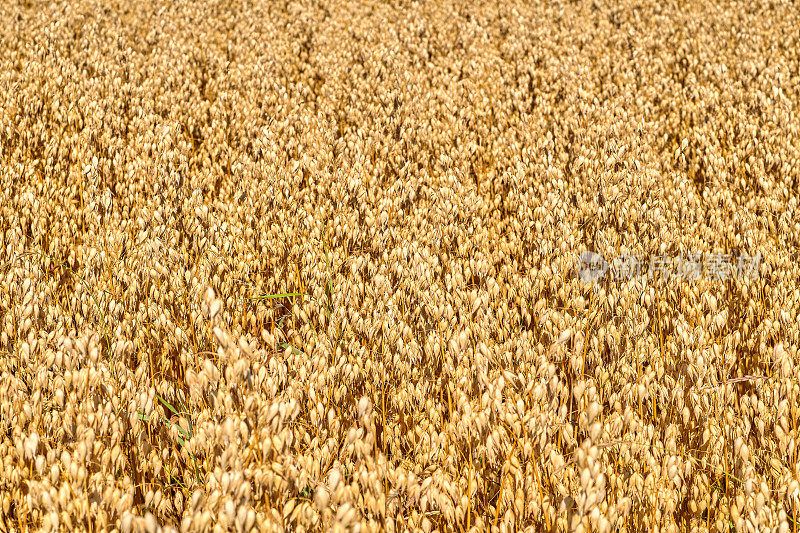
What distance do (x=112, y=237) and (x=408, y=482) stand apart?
2303 millimetres

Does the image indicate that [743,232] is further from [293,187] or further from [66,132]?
[66,132]

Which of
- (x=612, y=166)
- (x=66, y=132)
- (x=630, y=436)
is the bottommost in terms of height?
(x=630, y=436)

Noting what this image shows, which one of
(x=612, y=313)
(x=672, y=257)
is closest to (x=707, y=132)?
(x=672, y=257)

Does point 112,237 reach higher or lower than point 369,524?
higher

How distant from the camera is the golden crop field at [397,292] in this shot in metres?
2.01

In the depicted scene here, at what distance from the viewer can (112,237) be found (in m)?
3.48

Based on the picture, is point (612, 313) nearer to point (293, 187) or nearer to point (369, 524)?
point (369, 524)

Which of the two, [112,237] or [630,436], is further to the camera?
[112,237]

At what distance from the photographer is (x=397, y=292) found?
302cm

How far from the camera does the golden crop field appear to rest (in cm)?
201

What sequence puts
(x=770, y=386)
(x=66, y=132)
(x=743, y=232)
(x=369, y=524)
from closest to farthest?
(x=369, y=524) < (x=770, y=386) < (x=743, y=232) < (x=66, y=132)

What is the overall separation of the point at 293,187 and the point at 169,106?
82.4 inches

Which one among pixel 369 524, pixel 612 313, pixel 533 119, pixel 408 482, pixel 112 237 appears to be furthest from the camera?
pixel 533 119

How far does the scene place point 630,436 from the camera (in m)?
2.26
